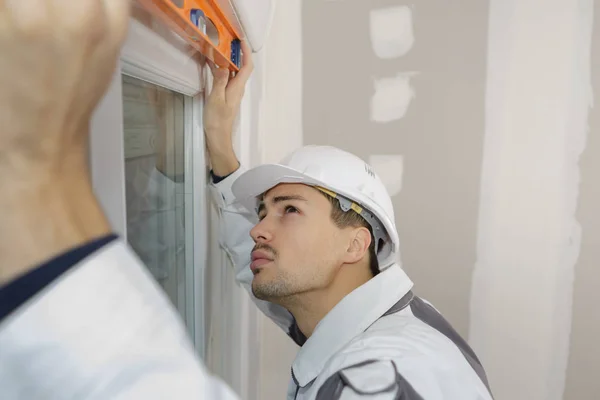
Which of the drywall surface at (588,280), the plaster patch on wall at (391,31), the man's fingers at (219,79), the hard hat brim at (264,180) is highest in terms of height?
the plaster patch on wall at (391,31)

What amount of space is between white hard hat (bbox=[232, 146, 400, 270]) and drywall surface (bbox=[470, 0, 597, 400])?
695 millimetres

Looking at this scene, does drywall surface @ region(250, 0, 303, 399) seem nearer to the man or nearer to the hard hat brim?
the hard hat brim

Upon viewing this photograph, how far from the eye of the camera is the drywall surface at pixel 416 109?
165 cm

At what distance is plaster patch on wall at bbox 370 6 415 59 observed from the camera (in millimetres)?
1662

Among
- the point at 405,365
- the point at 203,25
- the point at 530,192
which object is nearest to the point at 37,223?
the point at 203,25

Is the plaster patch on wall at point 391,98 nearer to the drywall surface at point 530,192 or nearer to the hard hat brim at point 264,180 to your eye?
the drywall surface at point 530,192

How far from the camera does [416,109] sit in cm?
169

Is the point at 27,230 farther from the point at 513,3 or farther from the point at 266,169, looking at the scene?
the point at 513,3

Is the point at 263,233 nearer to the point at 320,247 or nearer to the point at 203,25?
the point at 320,247

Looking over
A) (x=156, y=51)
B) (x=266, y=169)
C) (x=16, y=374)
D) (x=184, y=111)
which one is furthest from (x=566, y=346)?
(x=16, y=374)

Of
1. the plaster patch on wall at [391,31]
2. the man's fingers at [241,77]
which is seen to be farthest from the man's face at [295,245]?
the plaster patch on wall at [391,31]

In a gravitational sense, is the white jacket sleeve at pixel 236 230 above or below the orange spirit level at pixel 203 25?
below

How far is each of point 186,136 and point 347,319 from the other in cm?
62

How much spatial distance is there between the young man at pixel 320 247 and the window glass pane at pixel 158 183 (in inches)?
4.0
